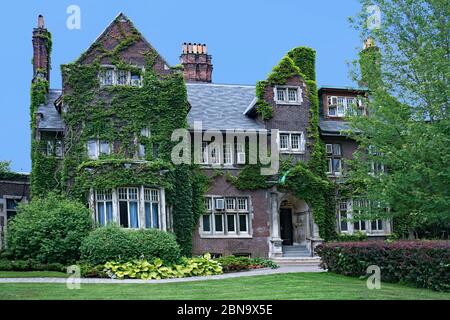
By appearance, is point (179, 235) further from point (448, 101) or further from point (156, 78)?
point (448, 101)

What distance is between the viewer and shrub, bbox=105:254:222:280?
26516 millimetres

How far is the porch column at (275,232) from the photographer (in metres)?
35.5

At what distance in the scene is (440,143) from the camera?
2473cm

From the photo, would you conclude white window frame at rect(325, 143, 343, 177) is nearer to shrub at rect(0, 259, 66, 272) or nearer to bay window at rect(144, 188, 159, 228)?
bay window at rect(144, 188, 159, 228)

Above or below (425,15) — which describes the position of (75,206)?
below

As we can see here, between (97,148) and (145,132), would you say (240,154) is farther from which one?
(97,148)

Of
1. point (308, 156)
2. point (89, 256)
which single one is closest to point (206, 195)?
point (308, 156)

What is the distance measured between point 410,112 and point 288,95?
11.0 meters

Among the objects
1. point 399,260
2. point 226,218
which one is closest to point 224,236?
point 226,218

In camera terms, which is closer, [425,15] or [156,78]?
[425,15]

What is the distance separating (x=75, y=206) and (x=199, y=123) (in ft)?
26.9

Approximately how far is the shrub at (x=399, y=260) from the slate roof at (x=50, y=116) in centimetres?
1425

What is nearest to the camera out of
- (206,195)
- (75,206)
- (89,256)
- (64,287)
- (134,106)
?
(64,287)

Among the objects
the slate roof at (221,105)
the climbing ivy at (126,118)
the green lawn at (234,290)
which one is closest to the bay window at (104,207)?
the climbing ivy at (126,118)
